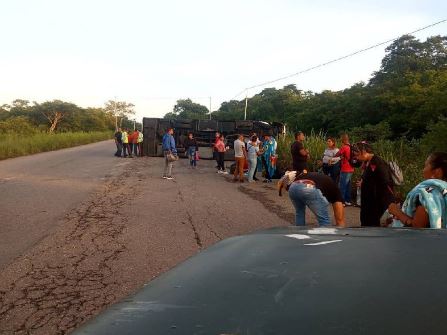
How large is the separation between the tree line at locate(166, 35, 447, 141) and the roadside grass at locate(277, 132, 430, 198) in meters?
4.43

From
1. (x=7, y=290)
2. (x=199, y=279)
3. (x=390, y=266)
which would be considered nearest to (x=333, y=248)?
(x=390, y=266)

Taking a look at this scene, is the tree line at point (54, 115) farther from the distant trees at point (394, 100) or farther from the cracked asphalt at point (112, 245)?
the cracked asphalt at point (112, 245)

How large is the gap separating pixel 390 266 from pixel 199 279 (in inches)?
27.1

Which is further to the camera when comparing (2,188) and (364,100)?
(364,100)

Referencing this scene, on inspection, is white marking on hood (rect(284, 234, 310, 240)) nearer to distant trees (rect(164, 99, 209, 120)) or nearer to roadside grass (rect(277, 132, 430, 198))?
roadside grass (rect(277, 132, 430, 198))

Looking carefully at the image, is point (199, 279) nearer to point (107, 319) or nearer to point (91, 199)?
point (107, 319)

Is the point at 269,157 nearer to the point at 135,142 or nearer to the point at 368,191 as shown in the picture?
the point at 368,191

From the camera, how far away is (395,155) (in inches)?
473

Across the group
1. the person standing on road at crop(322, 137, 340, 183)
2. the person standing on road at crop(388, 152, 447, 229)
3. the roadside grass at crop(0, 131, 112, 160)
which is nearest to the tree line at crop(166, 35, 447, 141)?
the person standing on road at crop(322, 137, 340, 183)

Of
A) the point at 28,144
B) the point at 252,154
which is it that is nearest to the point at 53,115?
the point at 28,144

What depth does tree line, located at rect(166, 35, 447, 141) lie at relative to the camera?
20625mm

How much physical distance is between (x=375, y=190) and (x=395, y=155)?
7593 mm

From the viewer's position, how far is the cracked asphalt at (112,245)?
375 centimetres

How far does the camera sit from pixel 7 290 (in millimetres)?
4109
